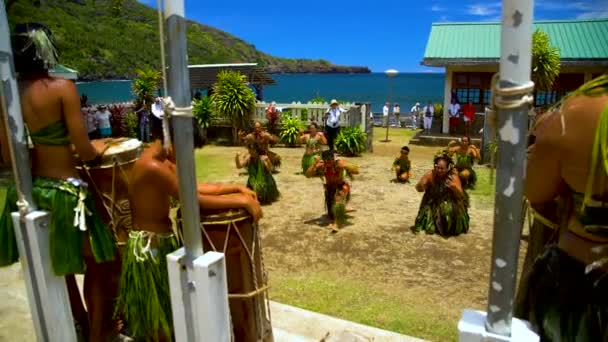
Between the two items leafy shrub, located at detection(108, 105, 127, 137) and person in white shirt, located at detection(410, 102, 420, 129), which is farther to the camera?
person in white shirt, located at detection(410, 102, 420, 129)

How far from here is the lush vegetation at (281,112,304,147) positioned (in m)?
14.6

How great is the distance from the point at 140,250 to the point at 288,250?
371 centimetres

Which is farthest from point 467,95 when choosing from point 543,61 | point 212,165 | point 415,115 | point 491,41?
point 212,165

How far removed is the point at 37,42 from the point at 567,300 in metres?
2.96

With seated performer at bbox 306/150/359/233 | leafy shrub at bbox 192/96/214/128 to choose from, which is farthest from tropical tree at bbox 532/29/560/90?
leafy shrub at bbox 192/96/214/128

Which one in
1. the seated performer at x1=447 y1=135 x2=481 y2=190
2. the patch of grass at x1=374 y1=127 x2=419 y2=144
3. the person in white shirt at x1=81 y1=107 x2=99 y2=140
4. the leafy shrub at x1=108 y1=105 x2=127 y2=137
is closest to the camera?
the seated performer at x1=447 y1=135 x2=481 y2=190

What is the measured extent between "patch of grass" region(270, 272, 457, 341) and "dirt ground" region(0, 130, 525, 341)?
0.08m

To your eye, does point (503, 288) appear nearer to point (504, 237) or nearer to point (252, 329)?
point (504, 237)

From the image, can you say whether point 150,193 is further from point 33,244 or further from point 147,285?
point 33,244

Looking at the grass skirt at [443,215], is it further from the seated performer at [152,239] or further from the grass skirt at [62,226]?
the grass skirt at [62,226]

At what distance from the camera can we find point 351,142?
1322cm

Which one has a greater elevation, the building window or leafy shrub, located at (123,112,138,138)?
the building window

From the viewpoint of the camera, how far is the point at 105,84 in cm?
Result: 7500

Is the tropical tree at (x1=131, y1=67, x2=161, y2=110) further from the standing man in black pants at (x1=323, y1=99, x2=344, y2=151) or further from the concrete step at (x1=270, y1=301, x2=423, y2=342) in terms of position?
the concrete step at (x1=270, y1=301, x2=423, y2=342)
